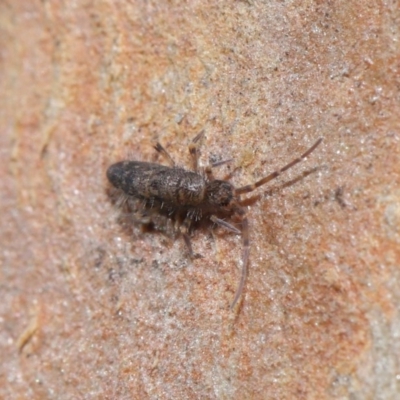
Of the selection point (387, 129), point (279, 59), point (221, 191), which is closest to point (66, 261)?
point (221, 191)

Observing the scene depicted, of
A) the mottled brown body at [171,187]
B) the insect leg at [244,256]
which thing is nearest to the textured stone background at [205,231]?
the insect leg at [244,256]

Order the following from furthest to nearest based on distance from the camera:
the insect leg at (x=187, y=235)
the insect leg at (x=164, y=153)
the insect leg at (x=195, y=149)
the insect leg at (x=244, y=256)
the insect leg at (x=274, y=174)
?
the insect leg at (x=164, y=153) < the insect leg at (x=195, y=149) < the insect leg at (x=187, y=235) < the insect leg at (x=244, y=256) < the insect leg at (x=274, y=174)

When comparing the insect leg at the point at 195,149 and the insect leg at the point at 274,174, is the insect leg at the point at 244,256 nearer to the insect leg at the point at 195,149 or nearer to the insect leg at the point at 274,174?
the insect leg at the point at 274,174

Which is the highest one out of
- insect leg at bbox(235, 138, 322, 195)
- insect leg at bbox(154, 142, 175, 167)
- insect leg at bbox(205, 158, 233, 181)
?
insect leg at bbox(235, 138, 322, 195)

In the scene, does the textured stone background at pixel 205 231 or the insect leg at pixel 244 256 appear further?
the insect leg at pixel 244 256

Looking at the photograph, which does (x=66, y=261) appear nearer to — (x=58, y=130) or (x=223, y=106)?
(x=58, y=130)

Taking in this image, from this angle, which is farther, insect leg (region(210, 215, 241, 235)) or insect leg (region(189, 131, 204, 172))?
insect leg (region(189, 131, 204, 172))

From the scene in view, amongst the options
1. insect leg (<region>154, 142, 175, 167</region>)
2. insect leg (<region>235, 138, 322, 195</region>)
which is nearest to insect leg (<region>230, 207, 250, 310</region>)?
insect leg (<region>235, 138, 322, 195</region>)

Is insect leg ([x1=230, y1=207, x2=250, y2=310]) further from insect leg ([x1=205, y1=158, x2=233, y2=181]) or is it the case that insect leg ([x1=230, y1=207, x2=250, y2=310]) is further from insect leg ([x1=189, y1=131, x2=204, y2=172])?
insect leg ([x1=189, y1=131, x2=204, y2=172])
